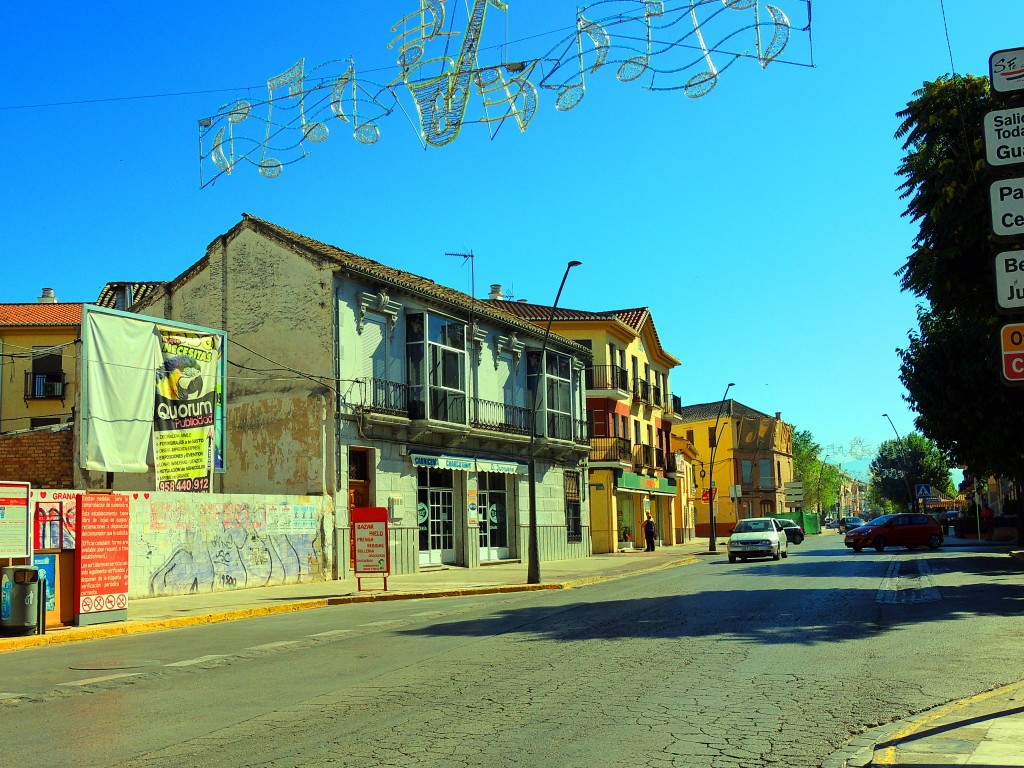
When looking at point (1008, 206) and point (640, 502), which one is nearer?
Result: point (1008, 206)

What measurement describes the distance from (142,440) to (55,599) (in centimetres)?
616

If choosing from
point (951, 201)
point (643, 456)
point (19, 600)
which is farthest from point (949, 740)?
point (643, 456)

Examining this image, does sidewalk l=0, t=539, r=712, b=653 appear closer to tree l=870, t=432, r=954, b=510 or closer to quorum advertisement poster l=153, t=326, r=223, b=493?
quorum advertisement poster l=153, t=326, r=223, b=493

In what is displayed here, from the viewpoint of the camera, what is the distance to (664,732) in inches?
275

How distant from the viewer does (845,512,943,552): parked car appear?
40.2 meters

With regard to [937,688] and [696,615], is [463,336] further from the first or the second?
[937,688]

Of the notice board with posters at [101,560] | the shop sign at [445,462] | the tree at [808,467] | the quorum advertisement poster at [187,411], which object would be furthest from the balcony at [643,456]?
the tree at [808,467]

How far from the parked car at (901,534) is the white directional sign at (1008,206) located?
35614 millimetres

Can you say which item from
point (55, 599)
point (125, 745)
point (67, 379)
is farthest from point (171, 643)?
point (67, 379)

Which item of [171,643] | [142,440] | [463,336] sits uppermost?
[463,336]

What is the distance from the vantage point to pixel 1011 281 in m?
6.96

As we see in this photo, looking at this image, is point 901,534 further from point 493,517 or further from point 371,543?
point 371,543

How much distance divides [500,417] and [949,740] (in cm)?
2842

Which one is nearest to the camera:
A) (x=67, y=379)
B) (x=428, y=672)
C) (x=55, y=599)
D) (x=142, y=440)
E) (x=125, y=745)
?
(x=125, y=745)
